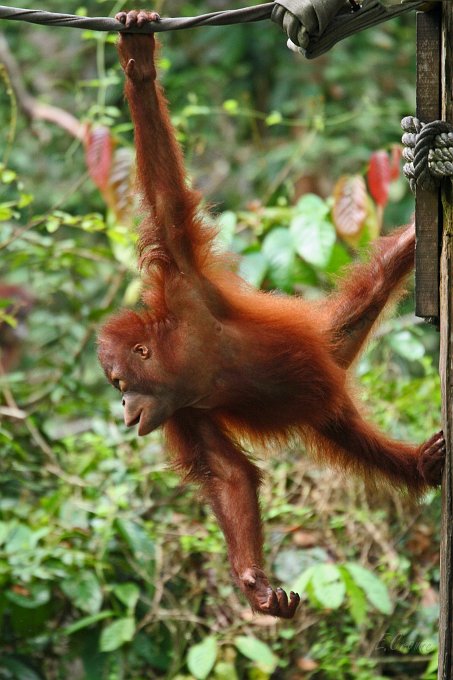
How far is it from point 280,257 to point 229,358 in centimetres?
190

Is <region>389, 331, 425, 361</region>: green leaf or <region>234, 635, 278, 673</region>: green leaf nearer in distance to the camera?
<region>234, 635, 278, 673</region>: green leaf

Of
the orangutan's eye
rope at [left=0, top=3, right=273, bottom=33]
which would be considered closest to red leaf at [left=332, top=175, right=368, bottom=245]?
the orangutan's eye

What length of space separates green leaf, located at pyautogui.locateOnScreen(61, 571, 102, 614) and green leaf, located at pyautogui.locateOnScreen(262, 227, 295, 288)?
167cm

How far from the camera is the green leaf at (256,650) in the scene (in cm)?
436

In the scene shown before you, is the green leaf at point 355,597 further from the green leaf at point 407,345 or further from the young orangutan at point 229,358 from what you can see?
the green leaf at point 407,345

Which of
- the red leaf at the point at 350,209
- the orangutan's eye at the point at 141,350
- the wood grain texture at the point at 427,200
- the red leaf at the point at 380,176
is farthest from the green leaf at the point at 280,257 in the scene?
the wood grain texture at the point at 427,200

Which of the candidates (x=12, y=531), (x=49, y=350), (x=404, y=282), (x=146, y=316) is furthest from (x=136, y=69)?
(x=49, y=350)

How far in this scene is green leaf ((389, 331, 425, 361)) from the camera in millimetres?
5133

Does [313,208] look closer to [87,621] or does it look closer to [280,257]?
[280,257]

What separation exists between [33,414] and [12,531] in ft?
3.41

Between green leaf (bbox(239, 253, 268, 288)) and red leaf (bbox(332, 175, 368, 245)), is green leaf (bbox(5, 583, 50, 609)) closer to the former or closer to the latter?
green leaf (bbox(239, 253, 268, 288))

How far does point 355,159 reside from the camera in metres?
7.57

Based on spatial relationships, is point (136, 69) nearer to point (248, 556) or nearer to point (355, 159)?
point (248, 556)

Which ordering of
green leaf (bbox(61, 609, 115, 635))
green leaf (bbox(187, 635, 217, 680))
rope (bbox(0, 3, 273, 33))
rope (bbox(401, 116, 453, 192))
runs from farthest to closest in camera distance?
green leaf (bbox(61, 609, 115, 635)), green leaf (bbox(187, 635, 217, 680)), rope (bbox(401, 116, 453, 192)), rope (bbox(0, 3, 273, 33))
